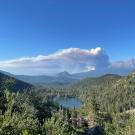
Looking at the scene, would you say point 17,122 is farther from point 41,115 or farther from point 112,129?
point 112,129

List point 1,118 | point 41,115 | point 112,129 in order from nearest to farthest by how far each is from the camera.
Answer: point 1,118 → point 41,115 → point 112,129

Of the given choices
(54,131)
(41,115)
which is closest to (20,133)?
(54,131)

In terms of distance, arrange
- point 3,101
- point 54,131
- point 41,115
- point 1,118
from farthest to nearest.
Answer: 1. point 41,115
2. point 3,101
3. point 54,131
4. point 1,118

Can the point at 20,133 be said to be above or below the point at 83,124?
above

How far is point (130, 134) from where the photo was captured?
473ft

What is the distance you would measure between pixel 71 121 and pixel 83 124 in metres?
8.78

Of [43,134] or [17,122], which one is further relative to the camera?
[43,134]

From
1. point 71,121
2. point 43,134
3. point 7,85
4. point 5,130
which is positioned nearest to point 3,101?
point 7,85

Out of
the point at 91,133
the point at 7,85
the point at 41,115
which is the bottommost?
the point at 91,133

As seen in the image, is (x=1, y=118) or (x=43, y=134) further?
(x=43, y=134)

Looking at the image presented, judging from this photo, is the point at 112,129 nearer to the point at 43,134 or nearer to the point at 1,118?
the point at 43,134

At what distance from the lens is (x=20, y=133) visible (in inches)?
2391

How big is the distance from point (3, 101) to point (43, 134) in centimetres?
5610

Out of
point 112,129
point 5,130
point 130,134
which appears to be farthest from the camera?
point 112,129
